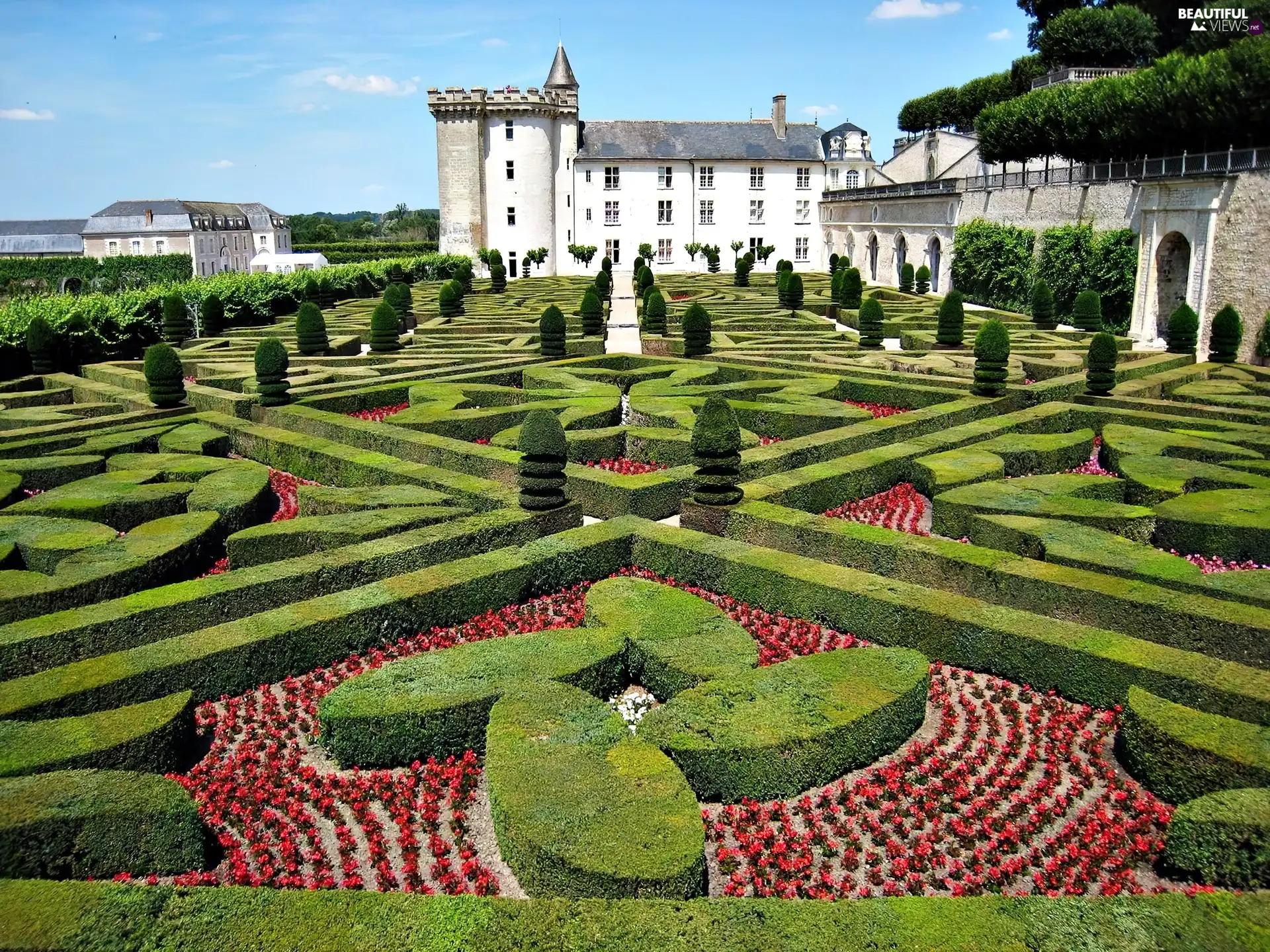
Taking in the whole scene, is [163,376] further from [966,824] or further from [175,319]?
[966,824]

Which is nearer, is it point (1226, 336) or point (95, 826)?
point (95, 826)

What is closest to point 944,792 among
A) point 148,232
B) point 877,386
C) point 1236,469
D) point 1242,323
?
point 1236,469

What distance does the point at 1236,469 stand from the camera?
13125 mm

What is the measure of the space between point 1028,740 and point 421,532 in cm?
648

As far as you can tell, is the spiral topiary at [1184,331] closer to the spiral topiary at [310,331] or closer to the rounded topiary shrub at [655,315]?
the rounded topiary shrub at [655,315]

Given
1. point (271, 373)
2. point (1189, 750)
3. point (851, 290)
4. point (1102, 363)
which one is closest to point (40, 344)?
point (271, 373)

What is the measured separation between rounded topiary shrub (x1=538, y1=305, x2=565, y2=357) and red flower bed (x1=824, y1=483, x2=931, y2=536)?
11.2 meters

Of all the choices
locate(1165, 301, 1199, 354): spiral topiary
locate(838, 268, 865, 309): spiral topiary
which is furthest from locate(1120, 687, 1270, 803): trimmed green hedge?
locate(838, 268, 865, 309): spiral topiary

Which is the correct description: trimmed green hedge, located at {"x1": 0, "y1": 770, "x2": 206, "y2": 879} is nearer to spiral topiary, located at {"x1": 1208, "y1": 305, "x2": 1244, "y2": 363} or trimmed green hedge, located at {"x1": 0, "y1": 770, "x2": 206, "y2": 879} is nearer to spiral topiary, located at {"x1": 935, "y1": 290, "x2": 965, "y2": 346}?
spiral topiary, located at {"x1": 935, "y1": 290, "x2": 965, "y2": 346}

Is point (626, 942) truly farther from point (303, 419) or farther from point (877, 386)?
point (877, 386)

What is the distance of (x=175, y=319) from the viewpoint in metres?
27.2

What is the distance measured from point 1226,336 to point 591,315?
15333 mm

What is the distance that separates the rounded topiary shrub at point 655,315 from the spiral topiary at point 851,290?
993cm

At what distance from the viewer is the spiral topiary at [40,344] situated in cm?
2206
